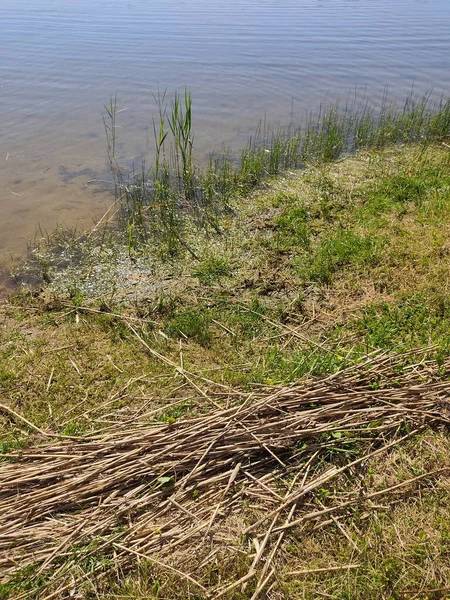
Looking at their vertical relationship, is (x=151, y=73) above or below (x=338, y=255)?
above

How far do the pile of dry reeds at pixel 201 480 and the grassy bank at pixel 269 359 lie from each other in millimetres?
16

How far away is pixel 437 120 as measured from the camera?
823 cm

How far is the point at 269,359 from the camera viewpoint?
3.68 metres

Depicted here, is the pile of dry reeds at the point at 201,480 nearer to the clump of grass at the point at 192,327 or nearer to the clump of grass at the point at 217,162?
the clump of grass at the point at 192,327

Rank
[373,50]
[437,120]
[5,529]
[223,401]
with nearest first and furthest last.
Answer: [5,529] → [223,401] → [437,120] → [373,50]

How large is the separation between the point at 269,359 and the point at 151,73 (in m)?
9.83

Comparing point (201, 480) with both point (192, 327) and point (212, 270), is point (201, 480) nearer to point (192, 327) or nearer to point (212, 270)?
point (192, 327)

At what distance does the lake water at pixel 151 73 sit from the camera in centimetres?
702

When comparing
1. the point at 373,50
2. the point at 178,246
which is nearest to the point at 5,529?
the point at 178,246

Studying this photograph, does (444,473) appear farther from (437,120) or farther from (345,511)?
(437,120)

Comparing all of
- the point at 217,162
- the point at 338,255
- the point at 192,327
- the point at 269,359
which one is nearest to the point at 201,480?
the point at 269,359

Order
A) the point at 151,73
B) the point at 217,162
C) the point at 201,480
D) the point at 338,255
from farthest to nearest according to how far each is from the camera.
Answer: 1. the point at 151,73
2. the point at 217,162
3. the point at 338,255
4. the point at 201,480

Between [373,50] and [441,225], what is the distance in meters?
10.7

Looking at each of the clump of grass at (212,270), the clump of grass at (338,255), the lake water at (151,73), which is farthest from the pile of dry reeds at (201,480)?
the lake water at (151,73)
